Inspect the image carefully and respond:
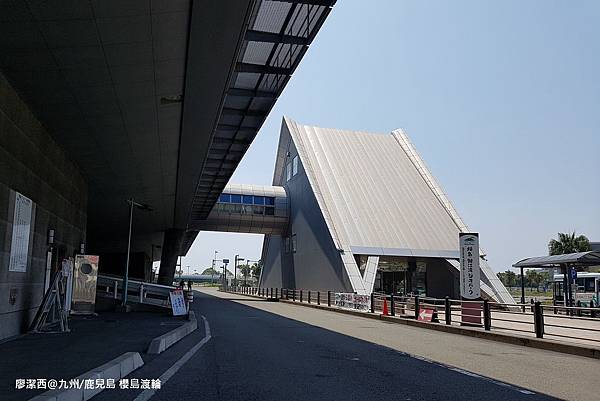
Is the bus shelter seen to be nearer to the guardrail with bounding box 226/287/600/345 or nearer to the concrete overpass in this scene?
the guardrail with bounding box 226/287/600/345

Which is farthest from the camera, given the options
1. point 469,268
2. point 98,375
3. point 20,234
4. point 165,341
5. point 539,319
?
point 469,268

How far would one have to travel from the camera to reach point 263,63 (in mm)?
16406

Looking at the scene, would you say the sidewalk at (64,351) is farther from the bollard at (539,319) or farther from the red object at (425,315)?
the red object at (425,315)

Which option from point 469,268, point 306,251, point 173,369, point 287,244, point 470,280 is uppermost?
point 287,244

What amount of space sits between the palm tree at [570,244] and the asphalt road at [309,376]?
71.2 meters

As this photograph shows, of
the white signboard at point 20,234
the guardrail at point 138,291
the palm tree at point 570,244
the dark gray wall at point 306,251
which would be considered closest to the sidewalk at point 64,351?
the white signboard at point 20,234

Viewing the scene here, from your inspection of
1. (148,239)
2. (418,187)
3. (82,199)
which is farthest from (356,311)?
(148,239)

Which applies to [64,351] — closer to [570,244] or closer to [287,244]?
[287,244]

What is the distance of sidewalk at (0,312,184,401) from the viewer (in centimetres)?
804

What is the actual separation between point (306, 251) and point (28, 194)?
40703 millimetres

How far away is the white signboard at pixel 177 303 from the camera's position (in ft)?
73.2

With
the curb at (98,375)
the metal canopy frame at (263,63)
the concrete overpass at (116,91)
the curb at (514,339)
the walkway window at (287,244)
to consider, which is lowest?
the curb at (514,339)

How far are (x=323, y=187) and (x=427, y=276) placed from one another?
1366 cm

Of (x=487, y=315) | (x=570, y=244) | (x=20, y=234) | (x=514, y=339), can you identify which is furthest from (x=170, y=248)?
(x=570, y=244)
